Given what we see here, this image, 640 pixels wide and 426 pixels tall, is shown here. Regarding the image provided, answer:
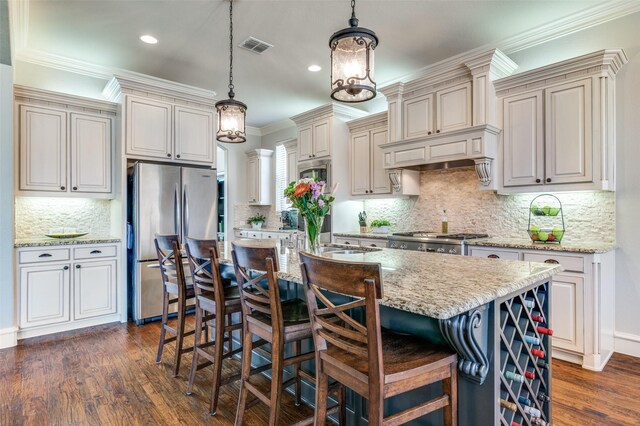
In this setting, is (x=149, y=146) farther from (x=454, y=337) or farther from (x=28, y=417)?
(x=454, y=337)

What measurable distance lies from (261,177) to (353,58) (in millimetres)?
5032

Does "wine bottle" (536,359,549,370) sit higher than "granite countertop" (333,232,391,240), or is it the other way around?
"granite countertop" (333,232,391,240)

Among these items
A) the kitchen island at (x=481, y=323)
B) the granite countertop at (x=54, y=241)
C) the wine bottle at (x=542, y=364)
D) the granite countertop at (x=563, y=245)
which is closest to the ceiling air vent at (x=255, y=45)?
the granite countertop at (x=54, y=241)

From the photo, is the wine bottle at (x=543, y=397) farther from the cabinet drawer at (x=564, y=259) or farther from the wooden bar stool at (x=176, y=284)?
the wooden bar stool at (x=176, y=284)

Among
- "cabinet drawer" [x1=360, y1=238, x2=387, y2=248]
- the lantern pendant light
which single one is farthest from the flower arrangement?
"cabinet drawer" [x1=360, y1=238, x2=387, y2=248]

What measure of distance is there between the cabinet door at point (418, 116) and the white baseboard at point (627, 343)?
251cm

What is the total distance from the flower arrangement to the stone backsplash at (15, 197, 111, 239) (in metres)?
3.22

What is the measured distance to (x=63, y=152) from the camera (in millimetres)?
3863

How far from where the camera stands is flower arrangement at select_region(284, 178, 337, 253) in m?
2.27

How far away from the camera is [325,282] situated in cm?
122

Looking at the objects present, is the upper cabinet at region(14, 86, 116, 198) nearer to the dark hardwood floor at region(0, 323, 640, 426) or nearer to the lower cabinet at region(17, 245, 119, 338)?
the lower cabinet at region(17, 245, 119, 338)

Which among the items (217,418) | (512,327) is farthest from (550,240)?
(217,418)

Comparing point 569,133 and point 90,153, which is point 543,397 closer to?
point 569,133

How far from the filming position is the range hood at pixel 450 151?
11.3 feet
